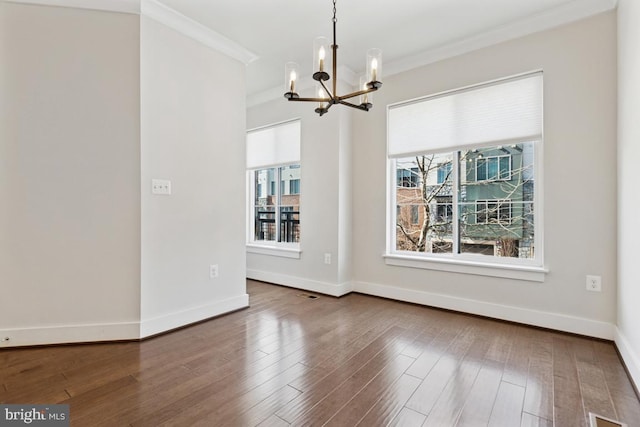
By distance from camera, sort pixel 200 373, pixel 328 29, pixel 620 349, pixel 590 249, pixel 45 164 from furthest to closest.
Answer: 1. pixel 328 29
2. pixel 590 249
3. pixel 45 164
4. pixel 620 349
5. pixel 200 373

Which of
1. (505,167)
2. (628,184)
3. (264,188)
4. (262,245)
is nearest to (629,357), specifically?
(628,184)

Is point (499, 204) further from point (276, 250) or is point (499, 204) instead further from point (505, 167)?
point (276, 250)

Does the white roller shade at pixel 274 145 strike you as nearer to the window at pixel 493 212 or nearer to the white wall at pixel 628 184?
the window at pixel 493 212

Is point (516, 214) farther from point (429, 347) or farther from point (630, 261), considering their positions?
point (429, 347)

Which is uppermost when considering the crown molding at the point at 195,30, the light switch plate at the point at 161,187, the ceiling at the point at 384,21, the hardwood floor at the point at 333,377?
the ceiling at the point at 384,21

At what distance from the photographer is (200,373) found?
203cm

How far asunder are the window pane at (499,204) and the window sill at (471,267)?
0.18 metres

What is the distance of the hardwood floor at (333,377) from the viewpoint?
1.62 m

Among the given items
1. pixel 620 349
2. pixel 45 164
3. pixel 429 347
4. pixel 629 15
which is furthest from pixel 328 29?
pixel 620 349

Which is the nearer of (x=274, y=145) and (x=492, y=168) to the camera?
(x=492, y=168)

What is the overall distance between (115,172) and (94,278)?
874 mm

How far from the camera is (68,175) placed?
2.46 metres

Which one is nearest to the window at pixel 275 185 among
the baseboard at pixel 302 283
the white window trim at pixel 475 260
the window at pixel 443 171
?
the baseboard at pixel 302 283

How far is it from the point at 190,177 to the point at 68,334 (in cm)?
157
